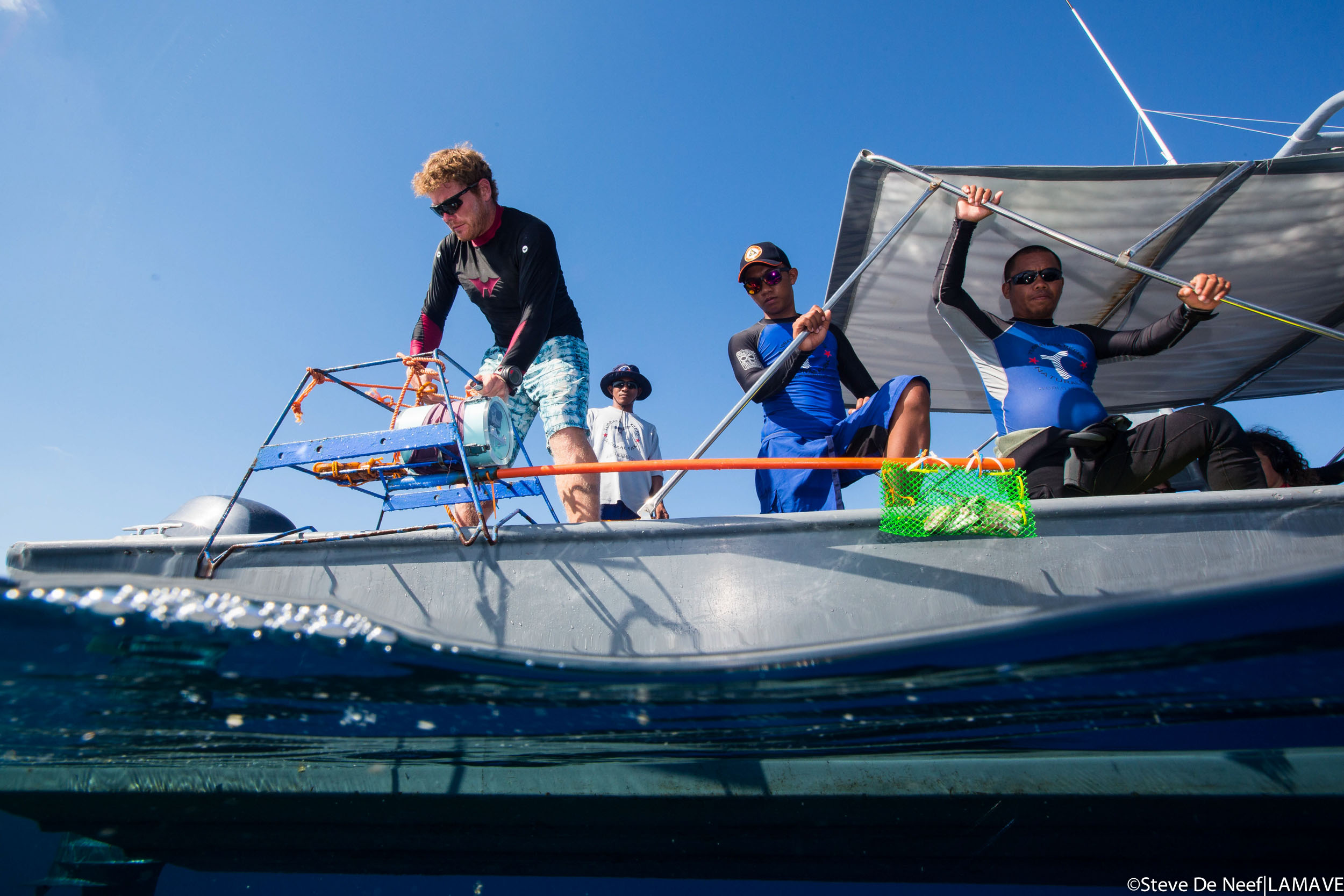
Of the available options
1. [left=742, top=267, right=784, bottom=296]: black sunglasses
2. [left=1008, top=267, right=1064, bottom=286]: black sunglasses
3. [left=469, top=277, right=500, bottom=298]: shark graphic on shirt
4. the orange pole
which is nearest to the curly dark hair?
[left=1008, top=267, right=1064, bottom=286]: black sunglasses

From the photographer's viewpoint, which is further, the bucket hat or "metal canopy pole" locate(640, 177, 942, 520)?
the bucket hat

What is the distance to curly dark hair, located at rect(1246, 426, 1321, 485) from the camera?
284 cm

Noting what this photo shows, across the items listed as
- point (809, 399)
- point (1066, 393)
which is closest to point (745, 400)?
point (809, 399)

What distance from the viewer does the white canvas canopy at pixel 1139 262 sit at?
3205 mm

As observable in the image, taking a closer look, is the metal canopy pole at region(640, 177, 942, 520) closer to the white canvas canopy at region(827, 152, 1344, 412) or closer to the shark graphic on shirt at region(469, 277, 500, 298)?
the white canvas canopy at region(827, 152, 1344, 412)

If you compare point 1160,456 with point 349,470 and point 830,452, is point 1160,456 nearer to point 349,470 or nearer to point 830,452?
point 830,452

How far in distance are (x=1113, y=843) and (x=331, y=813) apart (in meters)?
3.57

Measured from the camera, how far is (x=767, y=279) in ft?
11.2

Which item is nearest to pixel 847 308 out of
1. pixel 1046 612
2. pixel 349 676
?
pixel 1046 612

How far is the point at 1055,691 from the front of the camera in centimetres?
264

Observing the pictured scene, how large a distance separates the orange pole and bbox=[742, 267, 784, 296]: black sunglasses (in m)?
1.48

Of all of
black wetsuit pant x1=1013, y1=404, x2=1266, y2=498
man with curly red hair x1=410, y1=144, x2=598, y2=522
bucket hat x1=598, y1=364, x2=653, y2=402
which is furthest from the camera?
bucket hat x1=598, y1=364, x2=653, y2=402

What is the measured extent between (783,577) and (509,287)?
189 centimetres

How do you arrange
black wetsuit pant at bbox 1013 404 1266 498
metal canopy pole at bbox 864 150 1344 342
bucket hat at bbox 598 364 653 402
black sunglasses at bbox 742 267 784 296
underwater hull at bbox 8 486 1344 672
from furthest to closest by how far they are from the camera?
1. bucket hat at bbox 598 364 653 402
2. black sunglasses at bbox 742 267 784 296
3. metal canopy pole at bbox 864 150 1344 342
4. black wetsuit pant at bbox 1013 404 1266 498
5. underwater hull at bbox 8 486 1344 672
